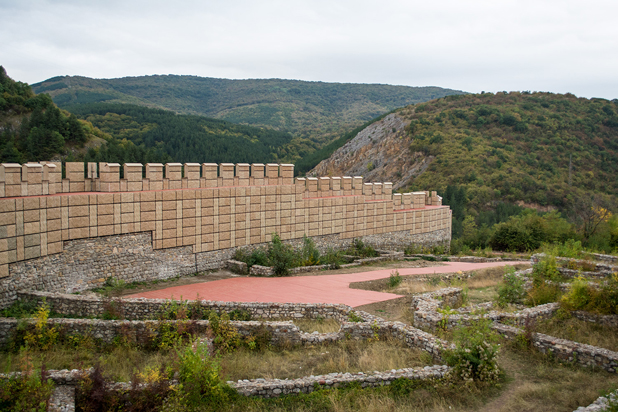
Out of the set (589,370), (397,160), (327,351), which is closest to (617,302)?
(589,370)

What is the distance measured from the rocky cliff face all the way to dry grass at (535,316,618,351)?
48944 millimetres

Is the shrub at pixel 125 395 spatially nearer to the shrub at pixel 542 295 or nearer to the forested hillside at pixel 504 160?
the shrub at pixel 542 295

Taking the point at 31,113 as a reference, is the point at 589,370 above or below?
below

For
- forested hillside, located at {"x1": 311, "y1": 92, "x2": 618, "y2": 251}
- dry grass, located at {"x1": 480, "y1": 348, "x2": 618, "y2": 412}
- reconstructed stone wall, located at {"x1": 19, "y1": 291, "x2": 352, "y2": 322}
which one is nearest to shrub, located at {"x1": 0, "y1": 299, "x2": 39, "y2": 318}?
reconstructed stone wall, located at {"x1": 19, "y1": 291, "x2": 352, "y2": 322}

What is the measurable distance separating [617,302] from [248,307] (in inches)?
363

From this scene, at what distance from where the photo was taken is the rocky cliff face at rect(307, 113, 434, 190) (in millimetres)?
63122

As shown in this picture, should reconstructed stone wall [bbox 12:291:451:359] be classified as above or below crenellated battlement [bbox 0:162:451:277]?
below

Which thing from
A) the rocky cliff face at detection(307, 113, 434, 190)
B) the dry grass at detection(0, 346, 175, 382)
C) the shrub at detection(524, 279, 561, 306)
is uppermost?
the rocky cliff face at detection(307, 113, 434, 190)

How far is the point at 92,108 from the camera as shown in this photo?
324 feet

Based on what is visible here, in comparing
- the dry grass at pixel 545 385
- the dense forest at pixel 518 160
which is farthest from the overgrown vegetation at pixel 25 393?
the dense forest at pixel 518 160

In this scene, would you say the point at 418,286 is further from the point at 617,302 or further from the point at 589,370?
the point at 589,370

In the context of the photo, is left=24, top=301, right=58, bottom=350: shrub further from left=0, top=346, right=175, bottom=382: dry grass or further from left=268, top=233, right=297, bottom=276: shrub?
left=268, top=233, right=297, bottom=276: shrub

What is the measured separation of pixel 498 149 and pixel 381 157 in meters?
19.2

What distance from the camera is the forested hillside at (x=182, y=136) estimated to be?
75.2m
